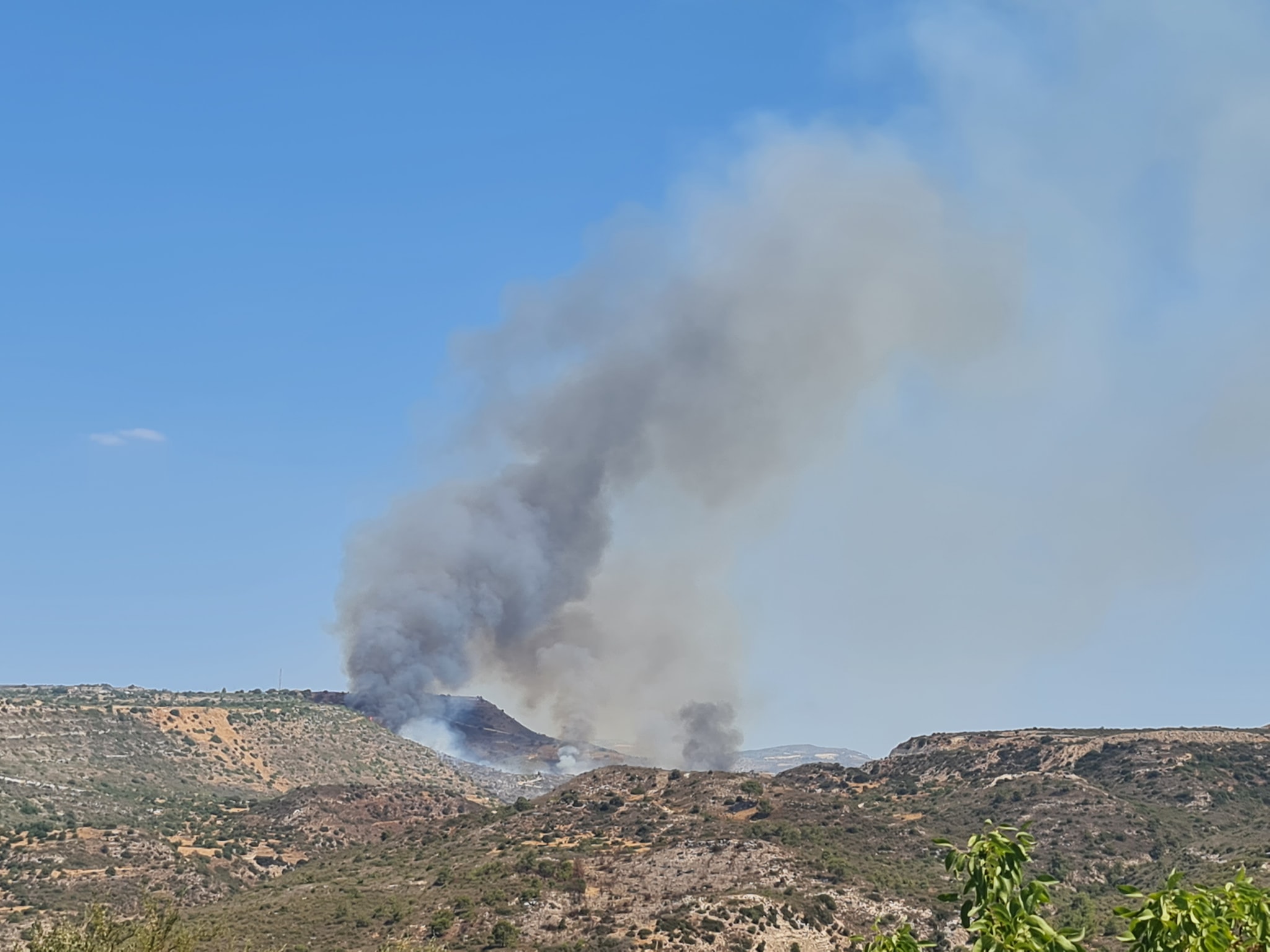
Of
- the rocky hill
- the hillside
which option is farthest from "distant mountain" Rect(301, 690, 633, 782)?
the hillside

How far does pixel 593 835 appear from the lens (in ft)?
301

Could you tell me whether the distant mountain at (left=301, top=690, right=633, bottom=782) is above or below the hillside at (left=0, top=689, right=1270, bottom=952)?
above

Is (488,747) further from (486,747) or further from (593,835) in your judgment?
(593,835)

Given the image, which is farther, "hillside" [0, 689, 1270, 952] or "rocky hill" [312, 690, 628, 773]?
"rocky hill" [312, 690, 628, 773]

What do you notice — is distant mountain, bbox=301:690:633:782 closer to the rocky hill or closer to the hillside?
the rocky hill

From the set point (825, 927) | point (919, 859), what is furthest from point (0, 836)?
point (919, 859)

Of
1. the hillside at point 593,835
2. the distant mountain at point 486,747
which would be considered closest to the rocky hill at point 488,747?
the distant mountain at point 486,747

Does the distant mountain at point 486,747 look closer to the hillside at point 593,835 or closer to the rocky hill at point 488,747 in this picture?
the rocky hill at point 488,747

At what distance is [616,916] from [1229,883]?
61.4 metres

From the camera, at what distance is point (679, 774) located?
11075 cm

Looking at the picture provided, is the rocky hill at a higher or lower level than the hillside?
higher

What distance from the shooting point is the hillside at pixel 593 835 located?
227 ft

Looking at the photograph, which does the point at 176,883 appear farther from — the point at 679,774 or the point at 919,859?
the point at 919,859

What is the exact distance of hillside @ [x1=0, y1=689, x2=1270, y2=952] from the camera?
69.3m
